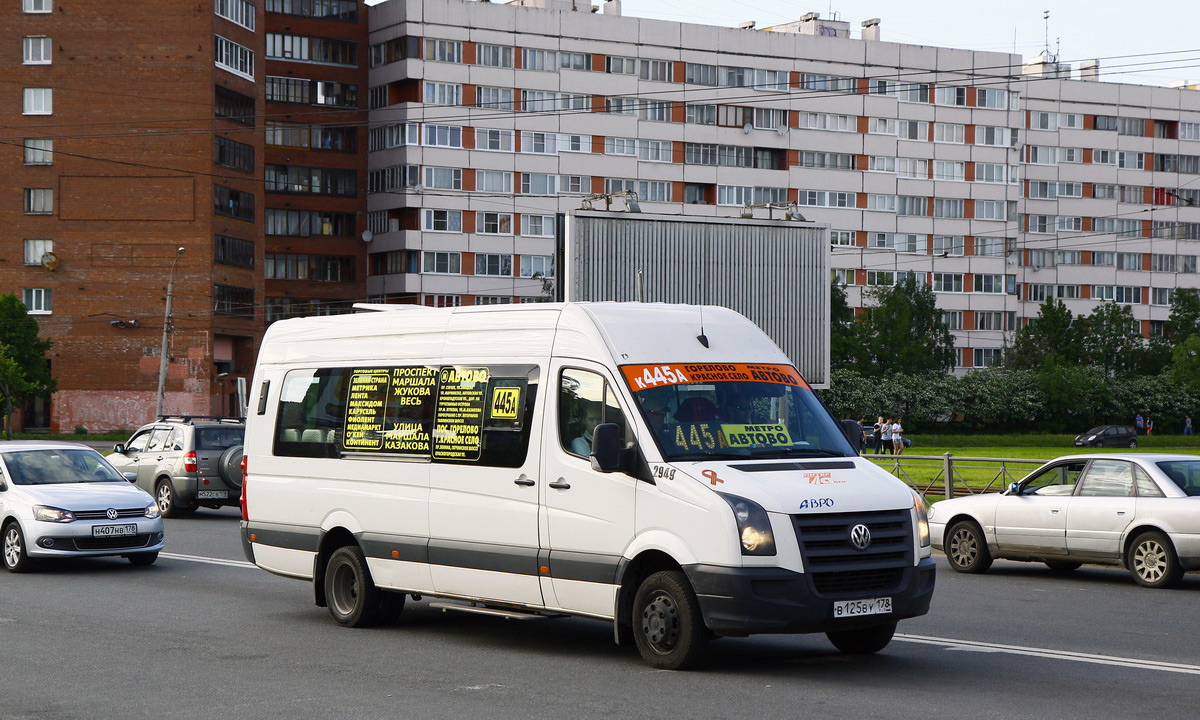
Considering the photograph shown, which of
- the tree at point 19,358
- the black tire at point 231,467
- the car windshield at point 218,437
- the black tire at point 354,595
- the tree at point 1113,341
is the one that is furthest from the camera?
the tree at point 1113,341

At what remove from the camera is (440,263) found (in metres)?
88.4

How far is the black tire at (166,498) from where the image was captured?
83.9 feet

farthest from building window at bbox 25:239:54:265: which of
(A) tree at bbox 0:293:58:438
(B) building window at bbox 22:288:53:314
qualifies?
(A) tree at bbox 0:293:58:438

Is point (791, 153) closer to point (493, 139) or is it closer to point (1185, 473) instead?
point (493, 139)

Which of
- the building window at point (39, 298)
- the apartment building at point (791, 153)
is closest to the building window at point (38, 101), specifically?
the building window at point (39, 298)

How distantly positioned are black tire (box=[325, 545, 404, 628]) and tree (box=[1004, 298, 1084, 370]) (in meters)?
87.5

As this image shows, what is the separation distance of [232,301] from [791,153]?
38277 mm

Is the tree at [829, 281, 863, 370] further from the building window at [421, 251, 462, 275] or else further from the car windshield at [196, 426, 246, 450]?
the car windshield at [196, 426, 246, 450]

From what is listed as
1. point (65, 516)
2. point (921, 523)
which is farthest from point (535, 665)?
point (65, 516)

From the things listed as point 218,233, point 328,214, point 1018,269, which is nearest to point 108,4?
point 218,233

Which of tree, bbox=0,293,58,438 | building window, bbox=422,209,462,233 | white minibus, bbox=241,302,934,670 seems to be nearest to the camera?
white minibus, bbox=241,302,934,670

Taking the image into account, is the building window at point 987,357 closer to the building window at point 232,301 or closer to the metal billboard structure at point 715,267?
the building window at point 232,301

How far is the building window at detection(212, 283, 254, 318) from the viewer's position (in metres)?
78.4

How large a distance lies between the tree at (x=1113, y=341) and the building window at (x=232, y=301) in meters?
54.7
